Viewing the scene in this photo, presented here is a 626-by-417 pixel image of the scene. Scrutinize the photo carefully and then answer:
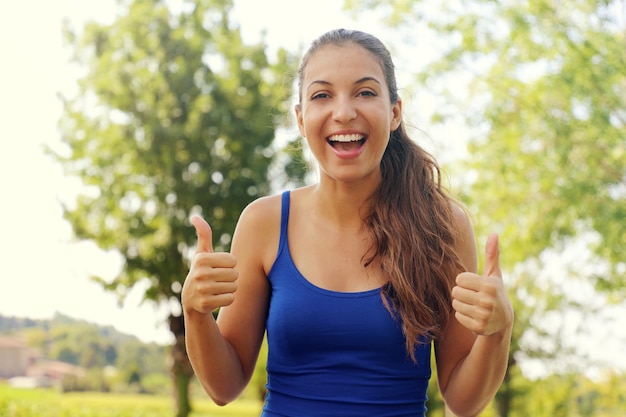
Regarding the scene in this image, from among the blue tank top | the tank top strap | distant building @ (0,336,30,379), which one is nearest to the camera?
the blue tank top

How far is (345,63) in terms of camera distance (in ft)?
7.26

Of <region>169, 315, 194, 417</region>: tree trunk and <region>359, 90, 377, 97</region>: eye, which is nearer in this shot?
<region>359, 90, 377, 97</region>: eye

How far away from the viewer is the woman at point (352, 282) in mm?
2029

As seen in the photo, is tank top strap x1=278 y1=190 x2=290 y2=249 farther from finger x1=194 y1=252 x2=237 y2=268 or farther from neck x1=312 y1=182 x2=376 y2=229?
finger x1=194 y1=252 x2=237 y2=268

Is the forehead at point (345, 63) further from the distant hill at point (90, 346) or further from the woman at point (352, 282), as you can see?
the distant hill at point (90, 346)

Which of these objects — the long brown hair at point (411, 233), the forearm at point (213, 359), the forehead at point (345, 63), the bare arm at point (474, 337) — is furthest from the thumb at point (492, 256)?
the forearm at point (213, 359)

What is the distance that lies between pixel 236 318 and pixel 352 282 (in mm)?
352

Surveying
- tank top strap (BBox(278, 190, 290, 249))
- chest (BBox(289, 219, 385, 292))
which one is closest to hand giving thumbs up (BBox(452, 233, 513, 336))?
chest (BBox(289, 219, 385, 292))

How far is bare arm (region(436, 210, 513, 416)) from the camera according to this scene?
184 centimetres

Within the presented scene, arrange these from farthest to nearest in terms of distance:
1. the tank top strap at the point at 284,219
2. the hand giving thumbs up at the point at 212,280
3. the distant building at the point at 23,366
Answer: the distant building at the point at 23,366
the tank top strap at the point at 284,219
the hand giving thumbs up at the point at 212,280

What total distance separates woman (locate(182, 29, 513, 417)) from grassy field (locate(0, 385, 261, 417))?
976cm

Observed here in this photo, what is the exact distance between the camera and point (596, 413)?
72.9 ft

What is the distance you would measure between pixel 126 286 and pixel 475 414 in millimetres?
19901

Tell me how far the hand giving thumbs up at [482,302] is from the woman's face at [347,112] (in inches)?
18.1
